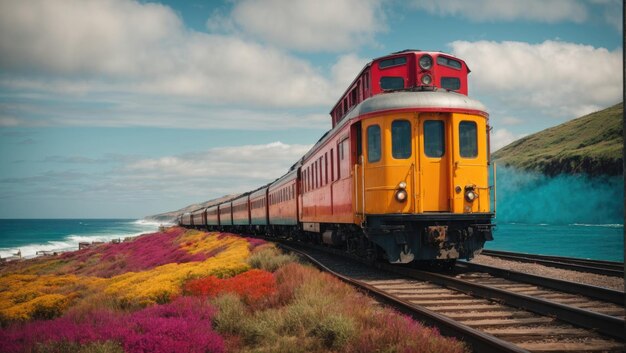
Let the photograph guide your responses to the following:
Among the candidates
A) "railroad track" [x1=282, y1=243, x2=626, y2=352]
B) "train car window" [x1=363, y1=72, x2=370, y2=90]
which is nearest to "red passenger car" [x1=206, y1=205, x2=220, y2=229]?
"train car window" [x1=363, y1=72, x2=370, y2=90]

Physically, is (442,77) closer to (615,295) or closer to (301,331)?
(615,295)

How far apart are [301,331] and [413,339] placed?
4.93 feet

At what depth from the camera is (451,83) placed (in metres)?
13.0

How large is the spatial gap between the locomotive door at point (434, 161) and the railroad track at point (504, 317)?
5.64 feet

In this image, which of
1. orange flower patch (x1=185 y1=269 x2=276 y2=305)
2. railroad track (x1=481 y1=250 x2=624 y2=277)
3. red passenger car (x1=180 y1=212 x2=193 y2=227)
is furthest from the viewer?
red passenger car (x1=180 y1=212 x2=193 y2=227)

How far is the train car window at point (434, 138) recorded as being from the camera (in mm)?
11734

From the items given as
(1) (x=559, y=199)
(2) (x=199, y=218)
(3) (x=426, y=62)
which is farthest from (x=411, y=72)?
(1) (x=559, y=199)

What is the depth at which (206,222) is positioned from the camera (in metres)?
62.2

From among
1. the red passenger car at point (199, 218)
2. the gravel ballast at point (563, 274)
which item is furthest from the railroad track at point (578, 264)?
the red passenger car at point (199, 218)

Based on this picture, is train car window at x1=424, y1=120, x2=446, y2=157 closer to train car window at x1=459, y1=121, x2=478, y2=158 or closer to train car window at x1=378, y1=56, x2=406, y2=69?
train car window at x1=459, y1=121, x2=478, y2=158

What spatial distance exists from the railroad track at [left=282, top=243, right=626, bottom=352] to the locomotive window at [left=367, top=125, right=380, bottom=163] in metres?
2.73

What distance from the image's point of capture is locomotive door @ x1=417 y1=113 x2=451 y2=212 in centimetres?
1159

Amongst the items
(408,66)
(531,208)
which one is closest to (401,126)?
(408,66)

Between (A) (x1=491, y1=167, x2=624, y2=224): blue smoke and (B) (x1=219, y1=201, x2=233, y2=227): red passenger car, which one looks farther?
(A) (x1=491, y1=167, x2=624, y2=224): blue smoke
